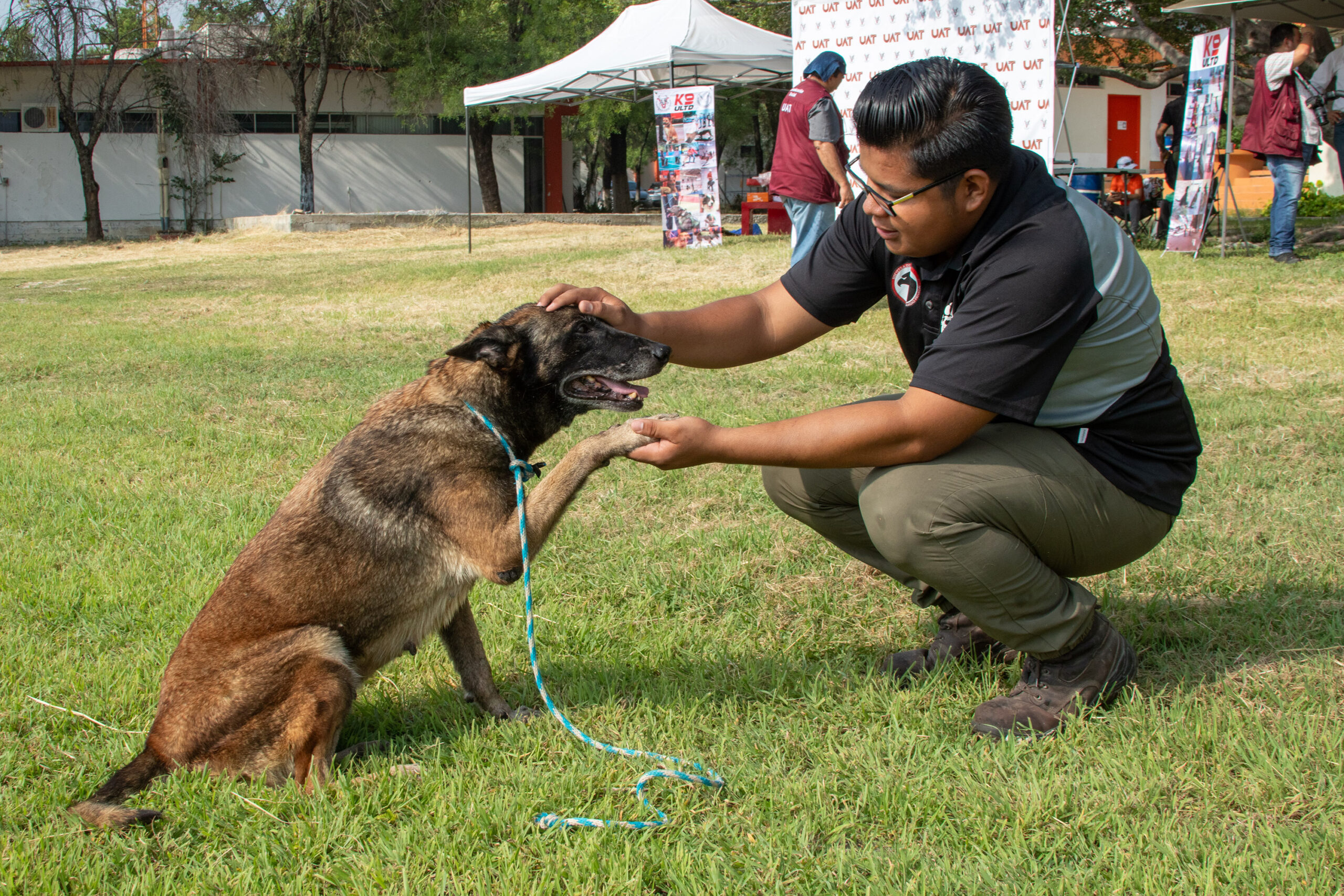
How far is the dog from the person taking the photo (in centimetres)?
267

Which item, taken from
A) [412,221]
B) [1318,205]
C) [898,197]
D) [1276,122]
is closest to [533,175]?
[412,221]

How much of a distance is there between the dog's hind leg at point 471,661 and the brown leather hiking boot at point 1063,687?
1.44 metres

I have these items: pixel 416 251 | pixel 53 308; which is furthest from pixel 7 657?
pixel 416 251

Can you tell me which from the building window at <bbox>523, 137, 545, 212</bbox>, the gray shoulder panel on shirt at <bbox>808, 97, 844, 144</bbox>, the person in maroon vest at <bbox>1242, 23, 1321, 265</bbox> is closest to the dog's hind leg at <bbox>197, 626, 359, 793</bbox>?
the gray shoulder panel on shirt at <bbox>808, 97, 844, 144</bbox>

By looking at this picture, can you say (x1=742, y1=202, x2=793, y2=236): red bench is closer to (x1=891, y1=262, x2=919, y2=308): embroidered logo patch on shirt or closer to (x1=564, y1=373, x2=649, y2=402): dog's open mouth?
(x1=564, y1=373, x2=649, y2=402): dog's open mouth

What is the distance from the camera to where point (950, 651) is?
321cm

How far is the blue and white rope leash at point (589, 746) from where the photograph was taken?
241 centimetres

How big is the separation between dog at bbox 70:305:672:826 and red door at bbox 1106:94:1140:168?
39.7 m

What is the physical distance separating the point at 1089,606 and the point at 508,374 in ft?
6.29

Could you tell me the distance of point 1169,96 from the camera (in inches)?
1367

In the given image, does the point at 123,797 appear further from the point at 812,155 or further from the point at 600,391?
the point at 812,155

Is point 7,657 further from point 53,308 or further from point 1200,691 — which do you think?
point 53,308

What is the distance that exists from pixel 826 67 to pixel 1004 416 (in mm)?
7299

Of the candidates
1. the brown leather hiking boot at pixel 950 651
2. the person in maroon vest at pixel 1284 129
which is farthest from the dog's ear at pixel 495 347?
the person in maroon vest at pixel 1284 129
